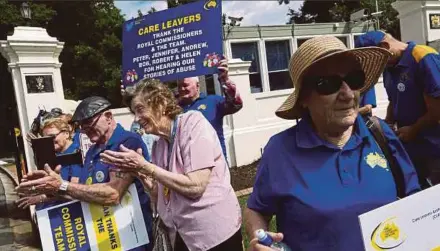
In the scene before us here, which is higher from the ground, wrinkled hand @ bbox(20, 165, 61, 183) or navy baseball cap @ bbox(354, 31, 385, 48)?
navy baseball cap @ bbox(354, 31, 385, 48)

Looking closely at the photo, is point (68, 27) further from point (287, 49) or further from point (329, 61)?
point (329, 61)

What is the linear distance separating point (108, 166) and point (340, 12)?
26300 millimetres

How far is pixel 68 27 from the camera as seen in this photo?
84.1 ft

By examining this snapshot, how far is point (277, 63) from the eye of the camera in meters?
11.6

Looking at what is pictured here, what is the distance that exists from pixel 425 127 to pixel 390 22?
19933mm

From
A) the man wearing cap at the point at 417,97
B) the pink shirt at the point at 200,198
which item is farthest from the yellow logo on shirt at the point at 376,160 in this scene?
the man wearing cap at the point at 417,97

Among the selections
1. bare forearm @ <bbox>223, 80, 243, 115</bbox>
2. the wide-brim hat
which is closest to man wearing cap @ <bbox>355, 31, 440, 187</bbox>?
bare forearm @ <bbox>223, 80, 243, 115</bbox>

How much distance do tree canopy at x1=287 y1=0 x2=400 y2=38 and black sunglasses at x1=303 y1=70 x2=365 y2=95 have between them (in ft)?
60.0

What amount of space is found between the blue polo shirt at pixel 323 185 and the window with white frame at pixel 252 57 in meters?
9.16

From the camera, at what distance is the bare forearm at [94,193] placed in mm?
2375

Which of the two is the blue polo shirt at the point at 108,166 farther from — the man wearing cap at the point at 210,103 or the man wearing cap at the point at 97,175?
the man wearing cap at the point at 210,103

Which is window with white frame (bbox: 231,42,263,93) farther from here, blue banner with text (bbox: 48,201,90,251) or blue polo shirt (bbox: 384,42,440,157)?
blue banner with text (bbox: 48,201,90,251)

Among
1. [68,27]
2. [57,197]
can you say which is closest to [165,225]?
[57,197]

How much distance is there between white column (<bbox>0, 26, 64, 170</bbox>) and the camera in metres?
5.82
